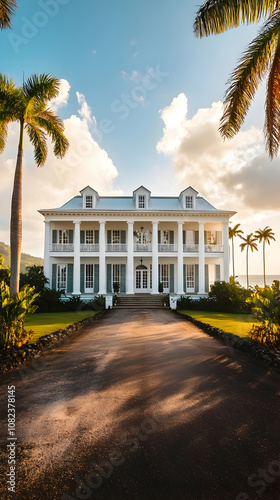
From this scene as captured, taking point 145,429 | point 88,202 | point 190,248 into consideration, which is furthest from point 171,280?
point 145,429

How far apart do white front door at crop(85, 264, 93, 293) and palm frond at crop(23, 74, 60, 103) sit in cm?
1641

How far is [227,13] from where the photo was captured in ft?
24.7

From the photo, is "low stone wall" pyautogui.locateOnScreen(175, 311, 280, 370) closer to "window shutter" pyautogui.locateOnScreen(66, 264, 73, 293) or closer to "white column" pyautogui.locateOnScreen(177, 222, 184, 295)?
"white column" pyautogui.locateOnScreen(177, 222, 184, 295)

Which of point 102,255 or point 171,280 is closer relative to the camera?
point 102,255

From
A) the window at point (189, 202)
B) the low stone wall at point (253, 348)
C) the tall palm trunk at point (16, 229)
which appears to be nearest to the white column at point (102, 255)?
the window at point (189, 202)

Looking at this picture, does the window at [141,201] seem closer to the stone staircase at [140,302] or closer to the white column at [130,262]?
the white column at [130,262]

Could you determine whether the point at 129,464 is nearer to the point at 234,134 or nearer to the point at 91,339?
the point at 91,339

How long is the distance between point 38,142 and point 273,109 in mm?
10117

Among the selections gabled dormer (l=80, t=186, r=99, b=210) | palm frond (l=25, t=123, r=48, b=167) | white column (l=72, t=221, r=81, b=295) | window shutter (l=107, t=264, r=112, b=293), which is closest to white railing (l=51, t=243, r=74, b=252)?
white column (l=72, t=221, r=81, b=295)

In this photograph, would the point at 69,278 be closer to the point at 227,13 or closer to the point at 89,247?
the point at 89,247

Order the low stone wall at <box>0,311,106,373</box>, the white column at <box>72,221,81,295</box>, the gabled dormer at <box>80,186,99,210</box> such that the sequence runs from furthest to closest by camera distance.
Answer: the gabled dormer at <box>80,186,99,210</box> → the white column at <box>72,221,81,295</box> → the low stone wall at <box>0,311,106,373</box>

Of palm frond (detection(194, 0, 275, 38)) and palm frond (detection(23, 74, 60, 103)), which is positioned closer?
palm frond (detection(194, 0, 275, 38))

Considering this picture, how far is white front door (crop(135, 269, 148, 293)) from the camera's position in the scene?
25639mm

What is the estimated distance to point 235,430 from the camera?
335cm
